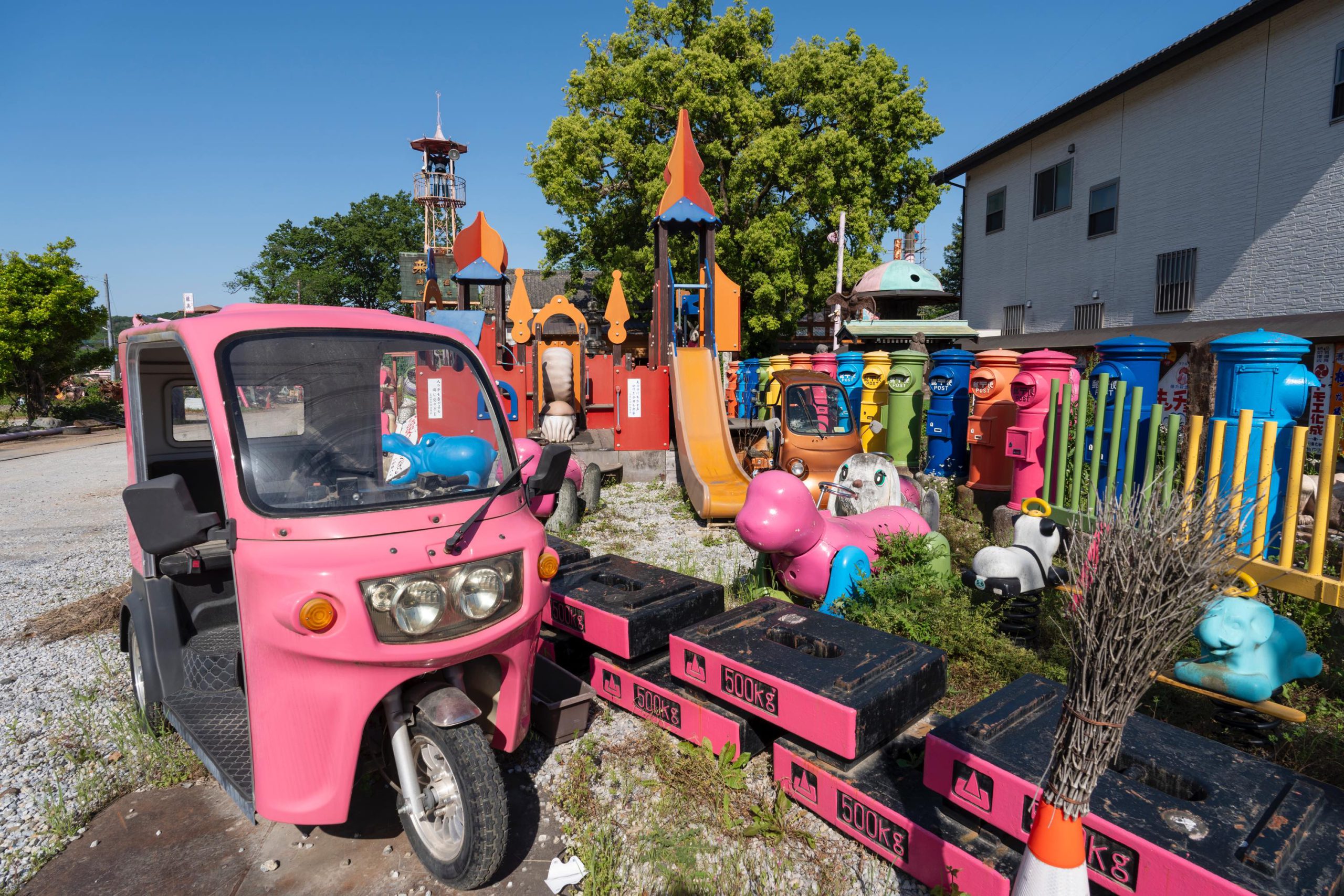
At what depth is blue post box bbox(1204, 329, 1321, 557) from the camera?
405cm

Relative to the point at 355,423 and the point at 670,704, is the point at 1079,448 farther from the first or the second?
the point at 355,423

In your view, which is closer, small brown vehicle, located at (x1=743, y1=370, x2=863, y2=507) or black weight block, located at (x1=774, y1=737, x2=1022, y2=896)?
black weight block, located at (x1=774, y1=737, x2=1022, y2=896)

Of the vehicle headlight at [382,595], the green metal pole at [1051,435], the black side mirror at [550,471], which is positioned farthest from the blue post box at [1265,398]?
the vehicle headlight at [382,595]

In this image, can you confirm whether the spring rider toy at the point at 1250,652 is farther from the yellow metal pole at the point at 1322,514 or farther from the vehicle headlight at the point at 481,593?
the vehicle headlight at the point at 481,593

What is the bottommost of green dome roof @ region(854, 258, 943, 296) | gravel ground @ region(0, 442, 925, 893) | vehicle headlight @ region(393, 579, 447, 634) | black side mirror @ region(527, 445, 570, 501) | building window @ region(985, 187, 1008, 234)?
gravel ground @ region(0, 442, 925, 893)

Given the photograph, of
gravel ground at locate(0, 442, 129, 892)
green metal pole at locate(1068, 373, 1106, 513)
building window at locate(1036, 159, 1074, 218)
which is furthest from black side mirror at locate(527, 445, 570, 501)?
building window at locate(1036, 159, 1074, 218)

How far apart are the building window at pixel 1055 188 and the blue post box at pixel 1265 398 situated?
13.9 m

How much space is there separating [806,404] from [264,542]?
23.0 ft

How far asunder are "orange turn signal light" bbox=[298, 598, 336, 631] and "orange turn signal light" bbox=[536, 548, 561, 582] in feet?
2.45

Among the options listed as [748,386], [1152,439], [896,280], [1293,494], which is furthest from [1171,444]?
[896,280]

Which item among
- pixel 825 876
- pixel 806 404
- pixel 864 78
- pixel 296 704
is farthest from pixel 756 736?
pixel 864 78

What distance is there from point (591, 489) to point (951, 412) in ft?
14.7

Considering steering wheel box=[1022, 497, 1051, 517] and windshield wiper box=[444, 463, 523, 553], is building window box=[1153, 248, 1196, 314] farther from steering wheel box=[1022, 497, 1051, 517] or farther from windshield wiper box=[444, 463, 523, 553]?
windshield wiper box=[444, 463, 523, 553]

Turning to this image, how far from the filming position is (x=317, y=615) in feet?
7.43
